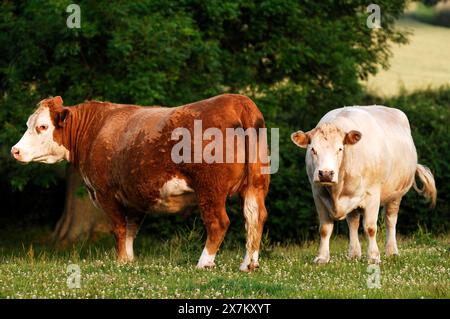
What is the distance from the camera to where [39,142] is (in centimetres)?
1288

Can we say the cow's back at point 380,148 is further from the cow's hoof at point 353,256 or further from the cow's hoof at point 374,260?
the cow's hoof at point 374,260

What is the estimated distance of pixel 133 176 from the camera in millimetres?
11883

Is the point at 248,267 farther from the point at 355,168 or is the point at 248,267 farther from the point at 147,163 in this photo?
the point at 355,168

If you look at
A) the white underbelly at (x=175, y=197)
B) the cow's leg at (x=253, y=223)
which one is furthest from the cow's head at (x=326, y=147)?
the white underbelly at (x=175, y=197)

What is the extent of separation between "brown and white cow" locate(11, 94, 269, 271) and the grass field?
76.6 feet

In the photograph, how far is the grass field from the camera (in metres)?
37.1

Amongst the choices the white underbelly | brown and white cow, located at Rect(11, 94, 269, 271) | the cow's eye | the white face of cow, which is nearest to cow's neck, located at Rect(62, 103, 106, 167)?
brown and white cow, located at Rect(11, 94, 269, 271)

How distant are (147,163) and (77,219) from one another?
41.1ft

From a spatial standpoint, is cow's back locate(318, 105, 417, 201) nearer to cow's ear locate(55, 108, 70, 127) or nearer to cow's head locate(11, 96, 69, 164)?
cow's ear locate(55, 108, 70, 127)

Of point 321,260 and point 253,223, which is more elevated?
point 253,223

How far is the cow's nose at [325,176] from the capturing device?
1136cm

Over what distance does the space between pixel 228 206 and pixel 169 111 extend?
28.8ft

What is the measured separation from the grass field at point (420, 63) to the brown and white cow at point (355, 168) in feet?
72.2

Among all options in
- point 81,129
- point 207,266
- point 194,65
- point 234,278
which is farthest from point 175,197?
point 194,65
